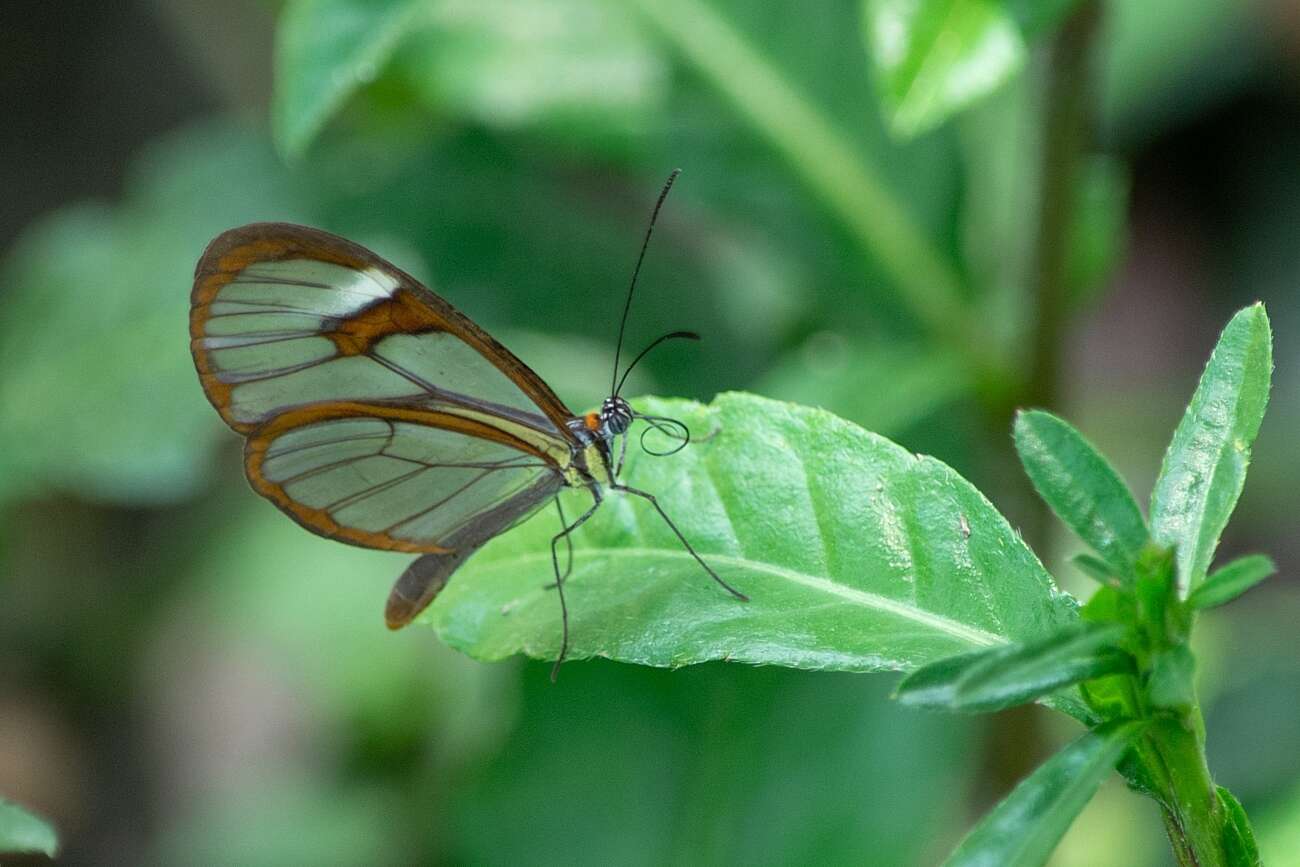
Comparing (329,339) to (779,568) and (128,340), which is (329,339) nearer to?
(779,568)

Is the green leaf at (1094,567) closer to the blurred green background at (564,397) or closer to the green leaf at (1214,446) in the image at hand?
the green leaf at (1214,446)

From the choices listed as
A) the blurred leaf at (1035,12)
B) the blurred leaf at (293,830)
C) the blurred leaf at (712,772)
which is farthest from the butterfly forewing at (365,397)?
the blurred leaf at (293,830)

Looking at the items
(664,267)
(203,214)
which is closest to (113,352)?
(203,214)

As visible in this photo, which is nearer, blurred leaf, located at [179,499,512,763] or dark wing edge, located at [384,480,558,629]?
dark wing edge, located at [384,480,558,629]

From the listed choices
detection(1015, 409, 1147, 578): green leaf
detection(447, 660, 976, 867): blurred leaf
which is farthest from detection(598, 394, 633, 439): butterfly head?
detection(1015, 409, 1147, 578): green leaf

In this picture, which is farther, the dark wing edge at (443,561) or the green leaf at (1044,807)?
the dark wing edge at (443,561)

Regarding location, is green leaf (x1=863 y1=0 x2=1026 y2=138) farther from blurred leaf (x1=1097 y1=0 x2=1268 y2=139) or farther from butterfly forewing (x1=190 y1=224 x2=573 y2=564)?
blurred leaf (x1=1097 y1=0 x2=1268 y2=139)

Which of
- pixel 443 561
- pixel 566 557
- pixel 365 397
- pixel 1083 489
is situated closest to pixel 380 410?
pixel 365 397
